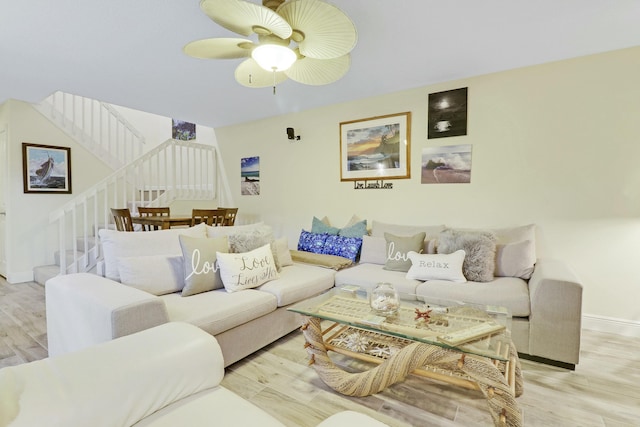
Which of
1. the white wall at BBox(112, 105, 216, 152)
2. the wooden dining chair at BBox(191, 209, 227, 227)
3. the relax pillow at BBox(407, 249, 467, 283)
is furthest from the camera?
the white wall at BBox(112, 105, 216, 152)

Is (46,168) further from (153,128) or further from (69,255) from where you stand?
(153,128)

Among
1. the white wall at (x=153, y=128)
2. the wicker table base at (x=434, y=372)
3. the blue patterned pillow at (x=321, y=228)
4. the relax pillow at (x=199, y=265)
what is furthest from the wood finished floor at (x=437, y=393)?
the white wall at (x=153, y=128)

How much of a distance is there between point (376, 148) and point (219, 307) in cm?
257

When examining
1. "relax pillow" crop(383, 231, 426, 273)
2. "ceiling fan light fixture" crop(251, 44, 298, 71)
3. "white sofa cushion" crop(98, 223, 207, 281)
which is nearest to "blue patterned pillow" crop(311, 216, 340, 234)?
"relax pillow" crop(383, 231, 426, 273)

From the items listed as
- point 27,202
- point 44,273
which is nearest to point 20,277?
point 44,273

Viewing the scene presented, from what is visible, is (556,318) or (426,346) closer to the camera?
(426,346)

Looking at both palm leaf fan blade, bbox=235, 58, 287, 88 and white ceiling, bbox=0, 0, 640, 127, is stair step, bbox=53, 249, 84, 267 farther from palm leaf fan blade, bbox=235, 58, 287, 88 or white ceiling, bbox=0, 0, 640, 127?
palm leaf fan blade, bbox=235, 58, 287, 88

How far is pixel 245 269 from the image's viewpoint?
2.39 metres

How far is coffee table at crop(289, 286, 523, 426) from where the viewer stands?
144 centimetres

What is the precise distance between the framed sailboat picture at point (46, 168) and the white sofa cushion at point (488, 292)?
5.00 m

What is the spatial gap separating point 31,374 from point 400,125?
11.5 feet

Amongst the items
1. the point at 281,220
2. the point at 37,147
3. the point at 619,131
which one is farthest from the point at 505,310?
→ the point at 37,147

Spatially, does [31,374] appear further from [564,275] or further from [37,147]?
[37,147]

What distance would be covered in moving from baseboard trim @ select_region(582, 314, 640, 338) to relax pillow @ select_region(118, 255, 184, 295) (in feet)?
11.2
